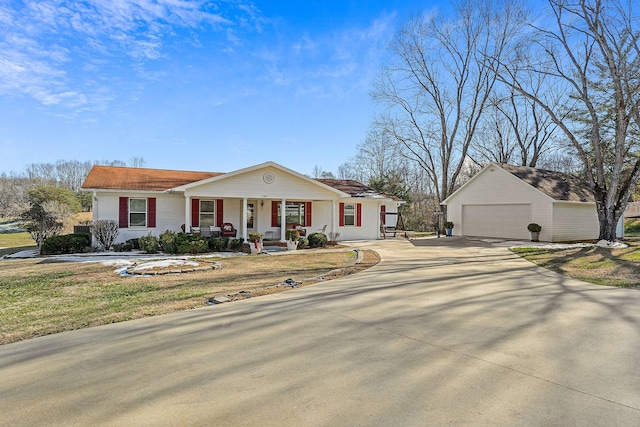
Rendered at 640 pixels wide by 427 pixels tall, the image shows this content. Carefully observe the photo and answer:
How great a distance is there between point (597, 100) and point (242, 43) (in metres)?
19.2

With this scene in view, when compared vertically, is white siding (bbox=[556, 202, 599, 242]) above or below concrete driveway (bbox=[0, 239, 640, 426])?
above

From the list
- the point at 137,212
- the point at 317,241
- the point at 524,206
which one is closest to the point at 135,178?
the point at 137,212

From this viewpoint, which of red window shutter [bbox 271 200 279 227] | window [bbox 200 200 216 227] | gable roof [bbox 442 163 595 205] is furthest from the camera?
gable roof [bbox 442 163 595 205]

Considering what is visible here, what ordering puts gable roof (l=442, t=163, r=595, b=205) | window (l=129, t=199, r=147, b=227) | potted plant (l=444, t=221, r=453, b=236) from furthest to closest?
potted plant (l=444, t=221, r=453, b=236), gable roof (l=442, t=163, r=595, b=205), window (l=129, t=199, r=147, b=227)

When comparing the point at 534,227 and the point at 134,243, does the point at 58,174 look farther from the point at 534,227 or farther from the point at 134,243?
the point at 534,227

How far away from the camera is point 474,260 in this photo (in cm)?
1221

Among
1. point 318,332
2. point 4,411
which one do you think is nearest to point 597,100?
point 318,332

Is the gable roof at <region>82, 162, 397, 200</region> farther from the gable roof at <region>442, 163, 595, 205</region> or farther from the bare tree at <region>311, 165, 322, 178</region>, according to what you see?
the bare tree at <region>311, 165, 322, 178</region>

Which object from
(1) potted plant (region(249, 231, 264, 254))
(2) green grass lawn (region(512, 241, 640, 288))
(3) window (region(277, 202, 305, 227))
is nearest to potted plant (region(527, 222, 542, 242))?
(2) green grass lawn (region(512, 241, 640, 288))

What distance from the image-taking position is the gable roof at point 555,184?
20078 millimetres

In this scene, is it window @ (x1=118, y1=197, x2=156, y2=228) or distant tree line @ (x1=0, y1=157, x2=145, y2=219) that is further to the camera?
distant tree line @ (x1=0, y1=157, x2=145, y2=219)

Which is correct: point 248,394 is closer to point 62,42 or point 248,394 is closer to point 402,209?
point 62,42

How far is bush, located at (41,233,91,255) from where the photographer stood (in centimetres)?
1455

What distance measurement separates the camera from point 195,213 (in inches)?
672
